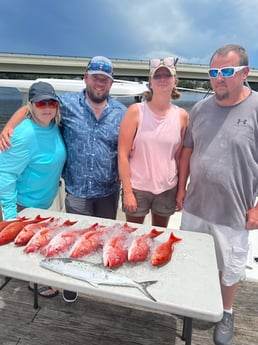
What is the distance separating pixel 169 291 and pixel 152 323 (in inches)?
48.1

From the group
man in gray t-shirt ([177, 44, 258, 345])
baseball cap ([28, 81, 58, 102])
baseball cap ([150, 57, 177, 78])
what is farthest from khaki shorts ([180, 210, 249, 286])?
baseball cap ([28, 81, 58, 102])

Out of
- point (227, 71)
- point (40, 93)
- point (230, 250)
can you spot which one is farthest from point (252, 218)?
point (40, 93)

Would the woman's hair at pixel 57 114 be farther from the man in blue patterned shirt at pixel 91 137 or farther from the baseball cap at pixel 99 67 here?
the baseball cap at pixel 99 67

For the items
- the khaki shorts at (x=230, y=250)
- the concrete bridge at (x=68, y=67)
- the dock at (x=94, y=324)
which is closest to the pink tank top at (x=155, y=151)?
the khaki shorts at (x=230, y=250)

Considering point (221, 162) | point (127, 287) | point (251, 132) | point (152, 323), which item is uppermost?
point (251, 132)

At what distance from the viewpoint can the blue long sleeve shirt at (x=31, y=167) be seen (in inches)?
85.9

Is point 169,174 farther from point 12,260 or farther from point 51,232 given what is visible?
point 12,260

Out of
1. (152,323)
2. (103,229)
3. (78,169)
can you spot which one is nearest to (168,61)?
(78,169)

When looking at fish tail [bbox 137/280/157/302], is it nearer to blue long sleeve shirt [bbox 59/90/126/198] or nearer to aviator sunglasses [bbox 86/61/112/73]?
blue long sleeve shirt [bbox 59/90/126/198]

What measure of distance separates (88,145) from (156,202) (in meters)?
0.80

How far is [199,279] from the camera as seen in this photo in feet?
4.79

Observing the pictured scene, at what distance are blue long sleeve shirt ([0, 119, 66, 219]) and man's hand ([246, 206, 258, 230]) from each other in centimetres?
157

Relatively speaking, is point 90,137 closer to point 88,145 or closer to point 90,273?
point 88,145

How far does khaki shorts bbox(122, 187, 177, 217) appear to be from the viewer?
2520 millimetres
